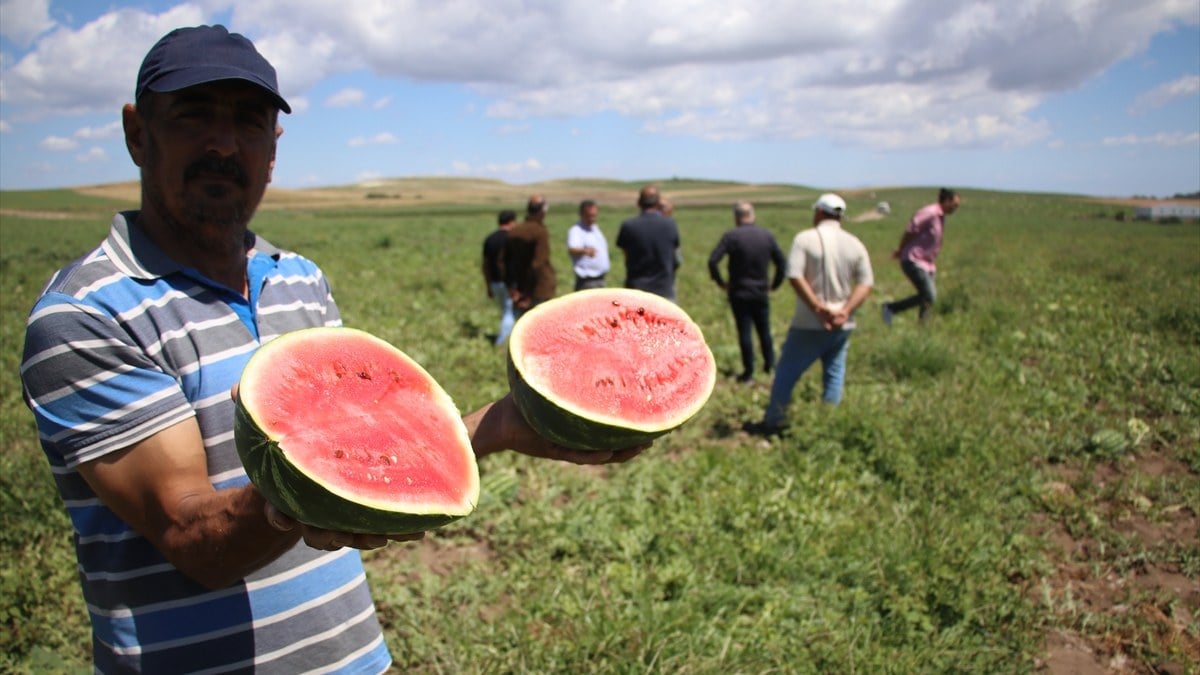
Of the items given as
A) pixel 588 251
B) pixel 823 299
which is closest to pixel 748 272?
pixel 823 299

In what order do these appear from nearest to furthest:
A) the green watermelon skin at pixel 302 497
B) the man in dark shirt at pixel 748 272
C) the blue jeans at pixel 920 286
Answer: the green watermelon skin at pixel 302 497 → the man in dark shirt at pixel 748 272 → the blue jeans at pixel 920 286

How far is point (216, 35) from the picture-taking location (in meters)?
1.69

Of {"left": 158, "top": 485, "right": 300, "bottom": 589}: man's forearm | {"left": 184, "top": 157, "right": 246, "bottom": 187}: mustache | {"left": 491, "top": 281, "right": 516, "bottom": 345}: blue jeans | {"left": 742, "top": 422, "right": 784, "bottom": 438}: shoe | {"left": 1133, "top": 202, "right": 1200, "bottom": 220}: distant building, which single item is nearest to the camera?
{"left": 158, "top": 485, "right": 300, "bottom": 589}: man's forearm

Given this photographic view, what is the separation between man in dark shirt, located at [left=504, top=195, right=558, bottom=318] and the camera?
7.39m

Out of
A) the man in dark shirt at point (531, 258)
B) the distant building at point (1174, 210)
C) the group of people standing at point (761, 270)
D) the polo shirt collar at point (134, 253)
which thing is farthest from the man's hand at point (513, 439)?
the distant building at point (1174, 210)

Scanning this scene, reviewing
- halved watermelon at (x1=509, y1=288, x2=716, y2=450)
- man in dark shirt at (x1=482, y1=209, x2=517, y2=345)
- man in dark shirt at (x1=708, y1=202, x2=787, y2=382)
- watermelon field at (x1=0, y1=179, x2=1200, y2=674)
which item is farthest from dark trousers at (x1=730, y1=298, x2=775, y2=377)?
halved watermelon at (x1=509, y1=288, x2=716, y2=450)

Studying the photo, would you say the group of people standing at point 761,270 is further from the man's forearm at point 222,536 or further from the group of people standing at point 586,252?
the man's forearm at point 222,536

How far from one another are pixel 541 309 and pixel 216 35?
40.7 inches

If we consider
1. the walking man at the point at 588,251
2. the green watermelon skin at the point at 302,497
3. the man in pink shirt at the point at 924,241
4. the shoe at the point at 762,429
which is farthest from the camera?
the man in pink shirt at the point at 924,241

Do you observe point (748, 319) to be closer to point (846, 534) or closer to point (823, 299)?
point (823, 299)

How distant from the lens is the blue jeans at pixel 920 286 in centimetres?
862

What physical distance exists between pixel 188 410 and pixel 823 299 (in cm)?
476

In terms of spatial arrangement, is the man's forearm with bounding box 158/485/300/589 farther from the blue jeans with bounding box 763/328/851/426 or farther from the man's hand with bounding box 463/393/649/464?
the blue jeans with bounding box 763/328/851/426

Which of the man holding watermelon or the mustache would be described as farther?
the mustache
